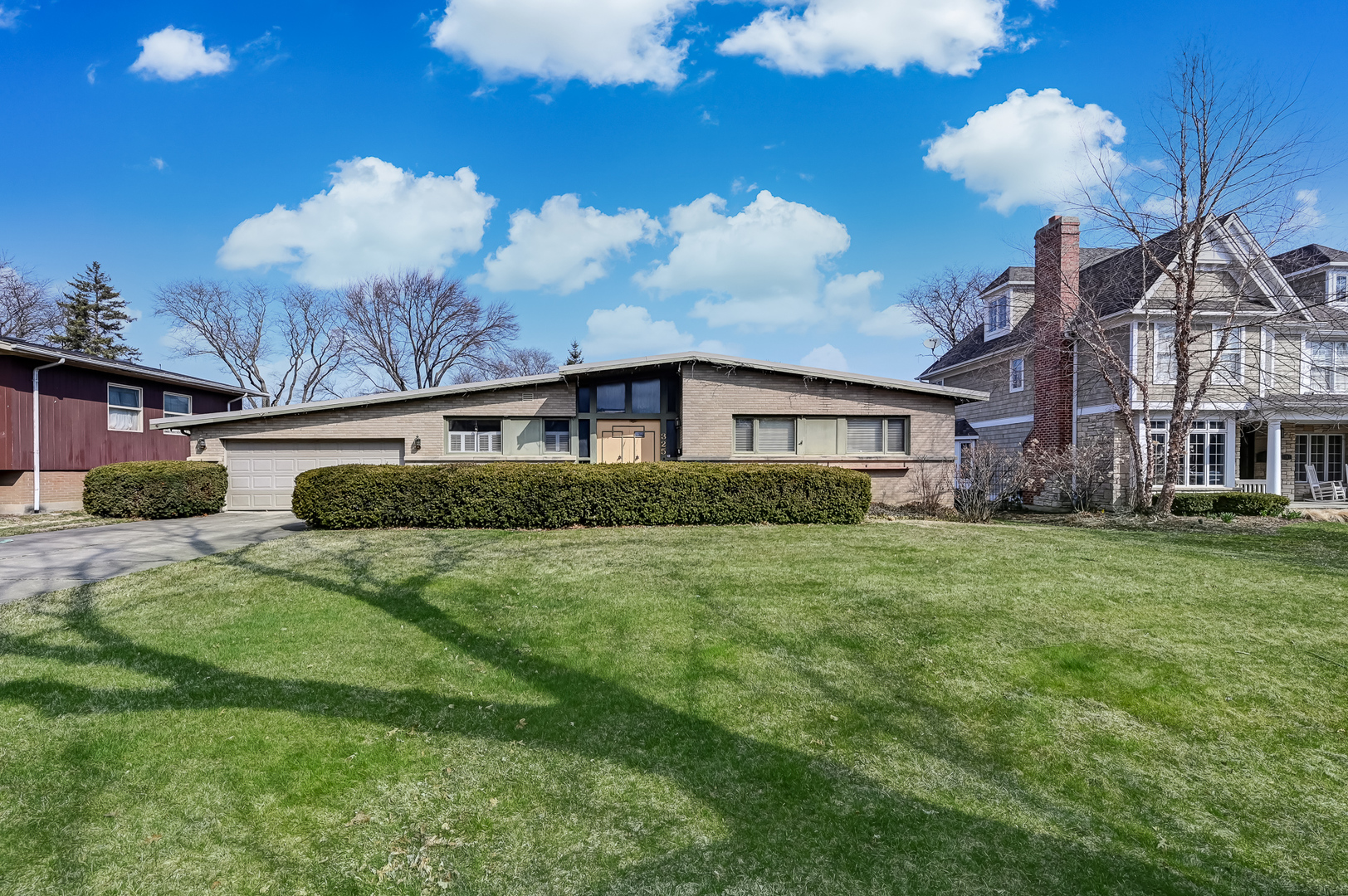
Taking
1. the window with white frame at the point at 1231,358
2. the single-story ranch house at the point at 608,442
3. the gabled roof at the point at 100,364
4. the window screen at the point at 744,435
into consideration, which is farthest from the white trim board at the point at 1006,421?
the gabled roof at the point at 100,364

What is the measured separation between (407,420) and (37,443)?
8791 millimetres

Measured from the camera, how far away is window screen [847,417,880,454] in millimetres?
15578

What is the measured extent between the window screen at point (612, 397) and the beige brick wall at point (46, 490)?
12.8 meters

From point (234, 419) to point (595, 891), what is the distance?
16.3 metres

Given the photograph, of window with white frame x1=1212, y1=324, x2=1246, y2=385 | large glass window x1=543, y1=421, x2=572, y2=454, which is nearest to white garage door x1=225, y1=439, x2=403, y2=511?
→ large glass window x1=543, y1=421, x2=572, y2=454

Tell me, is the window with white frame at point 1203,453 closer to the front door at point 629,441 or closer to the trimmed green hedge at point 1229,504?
the trimmed green hedge at point 1229,504

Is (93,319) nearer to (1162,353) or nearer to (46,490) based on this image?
(46,490)

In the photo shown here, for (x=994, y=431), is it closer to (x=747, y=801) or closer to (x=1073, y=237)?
(x=1073, y=237)

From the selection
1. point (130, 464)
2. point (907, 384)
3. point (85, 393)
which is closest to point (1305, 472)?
point (907, 384)

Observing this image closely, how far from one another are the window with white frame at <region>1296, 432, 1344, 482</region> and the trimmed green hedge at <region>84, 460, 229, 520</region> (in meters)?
29.5

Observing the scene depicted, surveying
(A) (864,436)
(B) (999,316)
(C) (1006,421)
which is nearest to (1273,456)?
(C) (1006,421)

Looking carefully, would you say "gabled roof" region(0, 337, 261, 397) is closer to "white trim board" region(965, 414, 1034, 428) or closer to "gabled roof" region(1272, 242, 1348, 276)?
"white trim board" region(965, 414, 1034, 428)

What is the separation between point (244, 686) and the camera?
4.46 meters

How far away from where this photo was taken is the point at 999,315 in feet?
73.7
